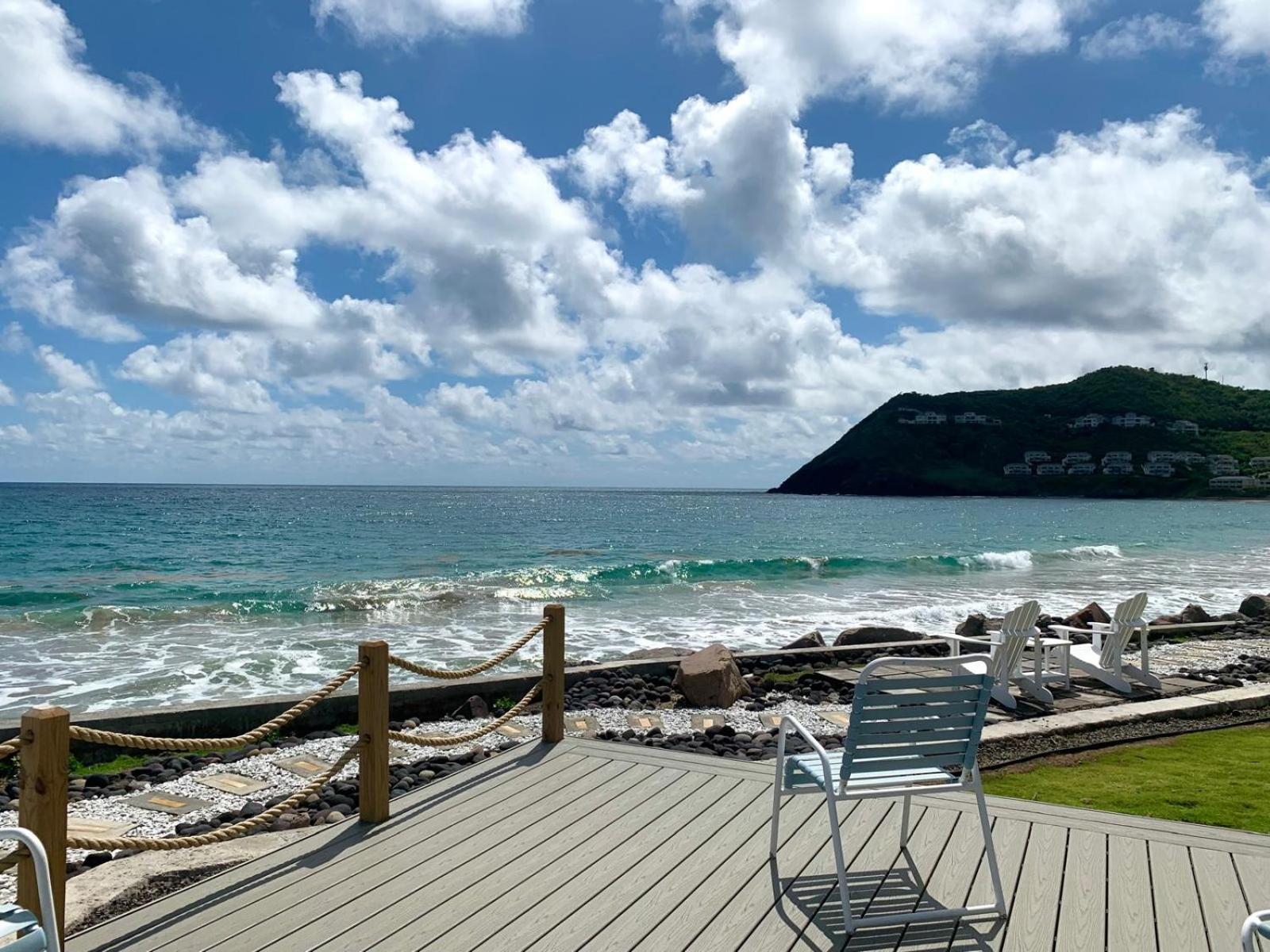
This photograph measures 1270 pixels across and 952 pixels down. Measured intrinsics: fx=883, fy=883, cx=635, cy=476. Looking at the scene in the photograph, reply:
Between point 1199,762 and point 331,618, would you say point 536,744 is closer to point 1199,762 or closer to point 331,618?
point 1199,762

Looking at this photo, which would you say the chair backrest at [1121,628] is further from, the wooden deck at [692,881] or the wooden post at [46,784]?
the wooden post at [46,784]

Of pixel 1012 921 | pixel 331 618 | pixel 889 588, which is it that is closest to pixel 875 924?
pixel 1012 921

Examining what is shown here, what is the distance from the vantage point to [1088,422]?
12738 centimetres

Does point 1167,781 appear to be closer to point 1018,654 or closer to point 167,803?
point 1018,654

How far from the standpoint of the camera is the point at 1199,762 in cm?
639

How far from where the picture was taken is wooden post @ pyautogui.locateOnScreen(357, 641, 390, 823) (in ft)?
15.3

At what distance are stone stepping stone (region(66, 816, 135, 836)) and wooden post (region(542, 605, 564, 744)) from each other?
2.86 meters

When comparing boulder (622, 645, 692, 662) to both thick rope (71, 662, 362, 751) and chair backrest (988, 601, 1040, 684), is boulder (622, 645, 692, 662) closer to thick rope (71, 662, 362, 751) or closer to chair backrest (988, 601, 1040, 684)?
chair backrest (988, 601, 1040, 684)

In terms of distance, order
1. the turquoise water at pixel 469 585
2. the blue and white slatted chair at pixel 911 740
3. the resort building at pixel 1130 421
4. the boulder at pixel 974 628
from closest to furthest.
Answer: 1. the blue and white slatted chair at pixel 911 740
2. the turquoise water at pixel 469 585
3. the boulder at pixel 974 628
4. the resort building at pixel 1130 421

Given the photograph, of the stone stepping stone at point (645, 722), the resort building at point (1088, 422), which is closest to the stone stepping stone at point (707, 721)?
the stone stepping stone at point (645, 722)

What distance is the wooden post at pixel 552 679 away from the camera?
243 inches

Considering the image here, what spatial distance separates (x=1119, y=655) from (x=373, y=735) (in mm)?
8059

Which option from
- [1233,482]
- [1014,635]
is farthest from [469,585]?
[1233,482]

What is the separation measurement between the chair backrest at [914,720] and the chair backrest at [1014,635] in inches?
210
